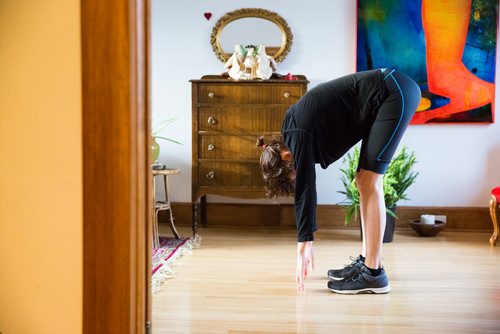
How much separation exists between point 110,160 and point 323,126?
132 centimetres

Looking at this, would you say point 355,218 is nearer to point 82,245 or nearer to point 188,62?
point 188,62

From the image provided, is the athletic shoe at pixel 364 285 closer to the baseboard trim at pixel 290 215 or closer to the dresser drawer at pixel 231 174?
the dresser drawer at pixel 231 174

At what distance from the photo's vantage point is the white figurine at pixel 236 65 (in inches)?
155

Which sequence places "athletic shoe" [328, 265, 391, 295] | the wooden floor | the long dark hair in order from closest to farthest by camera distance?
the wooden floor, the long dark hair, "athletic shoe" [328, 265, 391, 295]

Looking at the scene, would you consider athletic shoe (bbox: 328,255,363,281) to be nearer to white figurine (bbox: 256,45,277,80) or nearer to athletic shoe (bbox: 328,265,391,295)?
athletic shoe (bbox: 328,265,391,295)

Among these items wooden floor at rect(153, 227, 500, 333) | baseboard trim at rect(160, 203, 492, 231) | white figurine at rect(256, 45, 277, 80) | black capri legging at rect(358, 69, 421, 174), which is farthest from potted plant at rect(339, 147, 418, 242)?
black capri legging at rect(358, 69, 421, 174)

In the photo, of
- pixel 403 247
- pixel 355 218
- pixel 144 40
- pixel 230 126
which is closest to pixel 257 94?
pixel 230 126

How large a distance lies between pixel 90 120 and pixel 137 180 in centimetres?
15

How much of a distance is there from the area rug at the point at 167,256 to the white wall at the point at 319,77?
849mm

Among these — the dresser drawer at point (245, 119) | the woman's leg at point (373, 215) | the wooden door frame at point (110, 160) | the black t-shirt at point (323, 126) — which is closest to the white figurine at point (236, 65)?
the dresser drawer at point (245, 119)

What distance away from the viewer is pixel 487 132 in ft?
13.3

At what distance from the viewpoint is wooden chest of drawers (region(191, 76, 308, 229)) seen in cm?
376

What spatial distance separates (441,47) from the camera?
13.3ft

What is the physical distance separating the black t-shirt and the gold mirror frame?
1799mm
